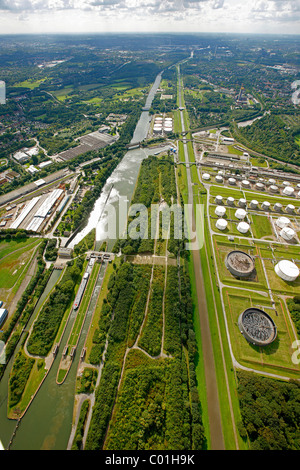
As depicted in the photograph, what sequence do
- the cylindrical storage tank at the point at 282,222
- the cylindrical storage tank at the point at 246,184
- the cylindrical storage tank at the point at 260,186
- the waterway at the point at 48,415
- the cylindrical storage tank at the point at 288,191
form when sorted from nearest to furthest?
the waterway at the point at 48,415, the cylindrical storage tank at the point at 282,222, the cylindrical storage tank at the point at 288,191, the cylindrical storage tank at the point at 260,186, the cylindrical storage tank at the point at 246,184

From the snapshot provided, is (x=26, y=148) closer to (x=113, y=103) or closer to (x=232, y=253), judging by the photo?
(x=113, y=103)

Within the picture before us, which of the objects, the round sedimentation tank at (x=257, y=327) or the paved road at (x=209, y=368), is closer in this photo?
the paved road at (x=209, y=368)

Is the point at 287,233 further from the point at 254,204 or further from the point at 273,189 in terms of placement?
the point at 273,189

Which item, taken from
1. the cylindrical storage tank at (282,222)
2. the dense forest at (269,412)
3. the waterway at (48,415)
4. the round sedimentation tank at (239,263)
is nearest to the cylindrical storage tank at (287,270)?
the round sedimentation tank at (239,263)

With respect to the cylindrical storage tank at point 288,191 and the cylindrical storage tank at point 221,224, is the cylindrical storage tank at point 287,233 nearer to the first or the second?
the cylindrical storage tank at point 221,224

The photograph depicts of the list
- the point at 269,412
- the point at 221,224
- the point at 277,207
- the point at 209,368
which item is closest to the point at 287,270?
the point at 221,224
